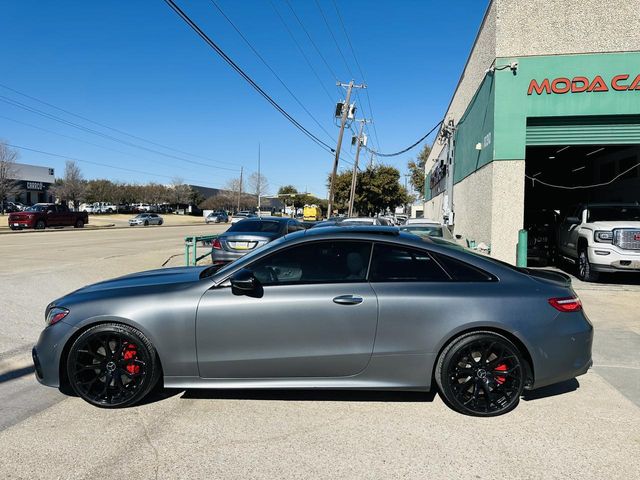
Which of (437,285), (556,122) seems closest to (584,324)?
(437,285)

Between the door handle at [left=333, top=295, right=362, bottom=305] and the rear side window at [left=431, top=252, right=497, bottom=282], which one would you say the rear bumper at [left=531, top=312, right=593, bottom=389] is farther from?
the door handle at [left=333, top=295, right=362, bottom=305]

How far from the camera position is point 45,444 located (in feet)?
11.4

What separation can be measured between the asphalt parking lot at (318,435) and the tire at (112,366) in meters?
0.14

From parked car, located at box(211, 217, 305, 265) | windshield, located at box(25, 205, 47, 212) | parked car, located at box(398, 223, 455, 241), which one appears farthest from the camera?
windshield, located at box(25, 205, 47, 212)

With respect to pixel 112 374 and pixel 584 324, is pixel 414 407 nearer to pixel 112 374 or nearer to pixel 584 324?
pixel 584 324

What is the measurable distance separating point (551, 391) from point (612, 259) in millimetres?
7019

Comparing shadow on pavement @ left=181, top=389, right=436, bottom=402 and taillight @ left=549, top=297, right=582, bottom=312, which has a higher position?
taillight @ left=549, top=297, right=582, bottom=312

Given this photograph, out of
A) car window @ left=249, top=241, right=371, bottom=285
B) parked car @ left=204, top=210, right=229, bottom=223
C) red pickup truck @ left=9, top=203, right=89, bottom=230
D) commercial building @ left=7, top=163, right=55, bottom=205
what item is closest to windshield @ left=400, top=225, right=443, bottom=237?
car window @ left=249, top=241, right=371, bottom=285

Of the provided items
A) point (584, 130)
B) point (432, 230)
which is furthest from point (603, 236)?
point (584, 130)

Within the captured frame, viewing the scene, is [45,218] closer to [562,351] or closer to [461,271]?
[461,271]

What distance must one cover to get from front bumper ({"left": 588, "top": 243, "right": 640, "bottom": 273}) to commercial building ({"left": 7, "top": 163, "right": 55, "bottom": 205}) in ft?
223

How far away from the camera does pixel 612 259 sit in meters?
10.2

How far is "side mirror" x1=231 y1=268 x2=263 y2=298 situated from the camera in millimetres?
Result: 3883

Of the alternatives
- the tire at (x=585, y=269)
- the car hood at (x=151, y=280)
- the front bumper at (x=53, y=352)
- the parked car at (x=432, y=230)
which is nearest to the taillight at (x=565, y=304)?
the car hood at (x=151, y=280)
